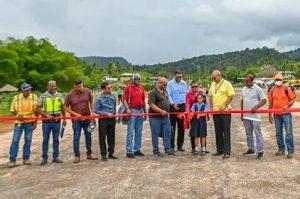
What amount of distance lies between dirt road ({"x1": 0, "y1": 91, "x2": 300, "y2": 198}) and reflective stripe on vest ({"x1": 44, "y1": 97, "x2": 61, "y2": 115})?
1.17 m

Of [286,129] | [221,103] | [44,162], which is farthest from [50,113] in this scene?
[286,129]

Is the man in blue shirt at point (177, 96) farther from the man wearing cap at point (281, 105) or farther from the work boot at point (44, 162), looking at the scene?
the work boot at point (44, 162)

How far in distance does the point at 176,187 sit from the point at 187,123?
3.93 m

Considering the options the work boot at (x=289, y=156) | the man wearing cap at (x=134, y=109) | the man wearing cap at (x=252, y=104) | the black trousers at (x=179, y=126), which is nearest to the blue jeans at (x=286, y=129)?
the work boot at (x=289, y=156)

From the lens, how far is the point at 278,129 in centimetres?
1128

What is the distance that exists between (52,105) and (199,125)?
335 centimetres

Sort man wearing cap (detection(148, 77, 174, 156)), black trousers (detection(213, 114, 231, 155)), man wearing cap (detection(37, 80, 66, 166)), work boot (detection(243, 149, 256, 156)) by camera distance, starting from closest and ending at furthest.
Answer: man wearing cap (detection(37, 80, 66, 166))
black trousers (detection(213, 114, 231, 155))
work boot (detection(243, 149, 256, 156))
man wearing cap (detection(148, 77, 174, 156))

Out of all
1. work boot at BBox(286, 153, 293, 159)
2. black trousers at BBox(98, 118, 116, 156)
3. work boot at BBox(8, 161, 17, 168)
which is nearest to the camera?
work boot at BBox(286, 153, 293, 159)

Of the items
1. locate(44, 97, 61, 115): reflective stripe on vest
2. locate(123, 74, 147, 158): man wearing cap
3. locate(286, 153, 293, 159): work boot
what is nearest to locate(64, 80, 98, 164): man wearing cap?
locate(44, 97, 61, 115): reflective stripe on vest

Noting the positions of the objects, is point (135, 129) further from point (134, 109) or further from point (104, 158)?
point (104, 158)

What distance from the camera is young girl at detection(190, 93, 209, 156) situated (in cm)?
1159

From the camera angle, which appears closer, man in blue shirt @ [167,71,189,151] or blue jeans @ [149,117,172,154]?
blue jeans @ [149,117,172,154]

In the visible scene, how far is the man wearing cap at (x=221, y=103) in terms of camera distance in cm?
1126

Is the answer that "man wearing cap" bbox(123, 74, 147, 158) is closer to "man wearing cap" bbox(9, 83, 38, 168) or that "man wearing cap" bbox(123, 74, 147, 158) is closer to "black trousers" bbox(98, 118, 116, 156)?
"black trousers" bbox(98, 118, 116, 156)
